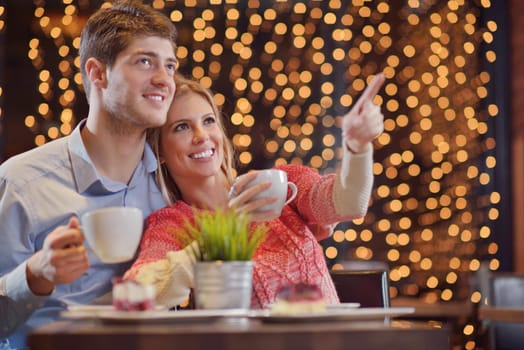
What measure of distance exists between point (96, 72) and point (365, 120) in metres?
0.81

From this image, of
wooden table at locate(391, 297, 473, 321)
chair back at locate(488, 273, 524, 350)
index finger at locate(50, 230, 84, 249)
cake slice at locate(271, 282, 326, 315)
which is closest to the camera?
cake slice at locate(271, 282, 326, 315)

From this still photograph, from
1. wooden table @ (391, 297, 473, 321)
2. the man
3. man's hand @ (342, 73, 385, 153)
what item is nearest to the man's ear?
the man

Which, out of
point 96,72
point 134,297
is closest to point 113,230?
point 134,297

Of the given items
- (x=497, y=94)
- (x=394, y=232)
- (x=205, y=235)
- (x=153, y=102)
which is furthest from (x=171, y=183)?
(x=497, y=94)

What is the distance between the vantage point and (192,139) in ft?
5.79

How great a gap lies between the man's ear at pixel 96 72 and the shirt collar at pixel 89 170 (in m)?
0.14

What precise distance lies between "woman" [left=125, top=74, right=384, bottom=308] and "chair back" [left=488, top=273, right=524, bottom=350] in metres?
1.21

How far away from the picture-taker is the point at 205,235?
3.97ft

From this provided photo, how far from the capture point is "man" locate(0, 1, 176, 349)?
1746 mm

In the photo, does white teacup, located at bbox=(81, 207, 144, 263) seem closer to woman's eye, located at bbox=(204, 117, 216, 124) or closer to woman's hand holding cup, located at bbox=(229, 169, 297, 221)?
woman's hand holding cup, located at bbox=(229, 169, 297, 221)

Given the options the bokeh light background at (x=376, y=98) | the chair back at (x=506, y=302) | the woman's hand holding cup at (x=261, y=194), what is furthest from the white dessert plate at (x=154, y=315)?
the bokeh light background at (x=376, y=98)

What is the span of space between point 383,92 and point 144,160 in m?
2.04

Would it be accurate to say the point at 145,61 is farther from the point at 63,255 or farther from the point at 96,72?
the point at 63,255

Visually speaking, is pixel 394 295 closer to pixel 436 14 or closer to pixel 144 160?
pixel 436 14
